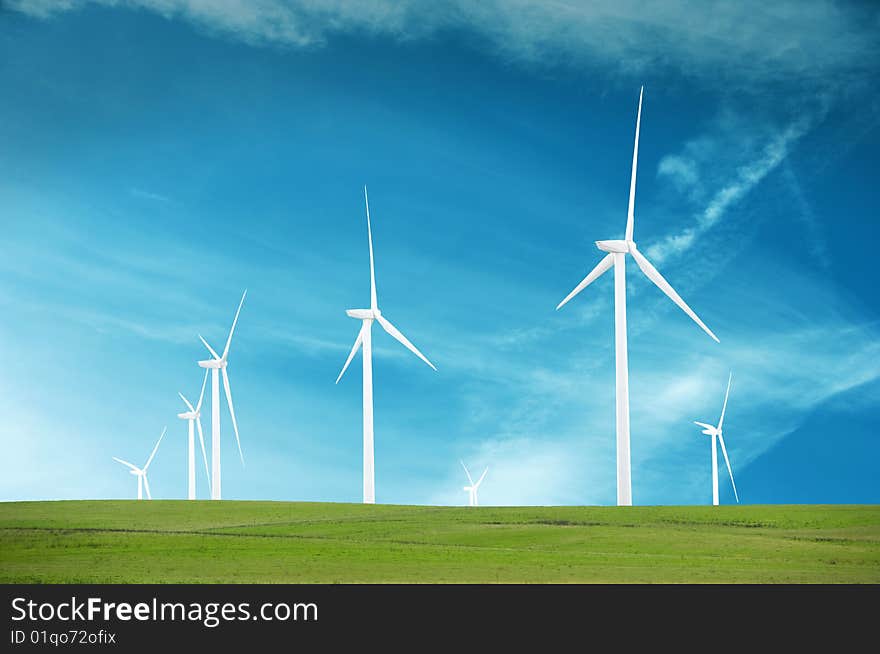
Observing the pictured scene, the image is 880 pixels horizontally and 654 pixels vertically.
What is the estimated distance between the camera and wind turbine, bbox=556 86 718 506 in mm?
63906

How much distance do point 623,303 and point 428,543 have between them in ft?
67.8

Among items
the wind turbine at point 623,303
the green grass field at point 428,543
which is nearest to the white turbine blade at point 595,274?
the wind turbine at point 623,303

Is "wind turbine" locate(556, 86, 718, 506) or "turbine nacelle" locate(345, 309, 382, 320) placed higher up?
"turbine nacelle" locate(345, 309, 382, 320)

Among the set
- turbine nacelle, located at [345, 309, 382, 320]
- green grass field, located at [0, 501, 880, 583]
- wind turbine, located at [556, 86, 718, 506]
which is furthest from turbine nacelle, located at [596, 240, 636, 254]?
turbine nacelle, located at [345, 309, 382, 320]
